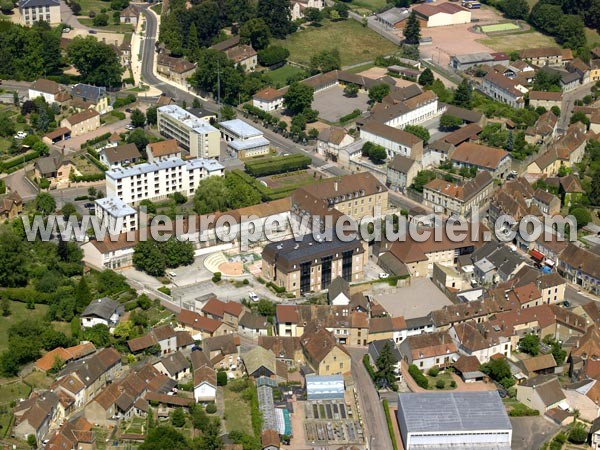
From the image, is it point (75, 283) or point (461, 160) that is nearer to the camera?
point (75, 283)

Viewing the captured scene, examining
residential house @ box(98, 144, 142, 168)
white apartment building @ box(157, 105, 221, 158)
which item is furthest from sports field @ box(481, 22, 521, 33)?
residential house @ box(98, 144, 142, 168)

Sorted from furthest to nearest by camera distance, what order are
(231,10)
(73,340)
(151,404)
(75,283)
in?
(231,10), (75,283), (73,340), (151,404)

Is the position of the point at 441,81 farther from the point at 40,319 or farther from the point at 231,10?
the point at 40,319

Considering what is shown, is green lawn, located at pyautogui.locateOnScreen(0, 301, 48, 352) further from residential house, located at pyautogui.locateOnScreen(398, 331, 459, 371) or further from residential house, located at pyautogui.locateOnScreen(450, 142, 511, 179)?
residential house, located at pyautogui.locateOnScreen(450, 142, 511, 179)

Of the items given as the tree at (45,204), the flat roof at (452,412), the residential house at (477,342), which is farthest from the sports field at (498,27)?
the flat roof at (452,412)

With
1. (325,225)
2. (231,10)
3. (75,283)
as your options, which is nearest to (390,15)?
(231,10)

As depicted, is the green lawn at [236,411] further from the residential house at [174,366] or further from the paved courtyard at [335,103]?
the paved courtyard at [335,103]

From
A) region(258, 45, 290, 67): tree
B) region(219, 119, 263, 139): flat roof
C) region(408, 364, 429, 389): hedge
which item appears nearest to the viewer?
region(408, 364, 429, 389): hedge

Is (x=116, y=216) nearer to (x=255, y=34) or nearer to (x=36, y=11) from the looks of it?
(x=255, y=34)
